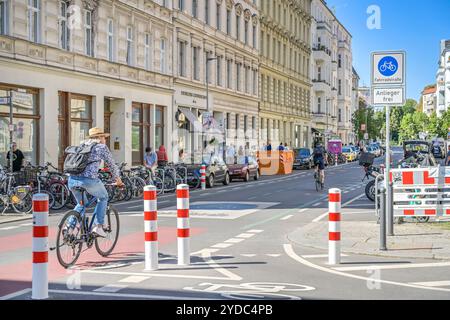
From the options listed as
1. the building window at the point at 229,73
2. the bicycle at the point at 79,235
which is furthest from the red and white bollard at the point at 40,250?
the building window at the point at 229,73

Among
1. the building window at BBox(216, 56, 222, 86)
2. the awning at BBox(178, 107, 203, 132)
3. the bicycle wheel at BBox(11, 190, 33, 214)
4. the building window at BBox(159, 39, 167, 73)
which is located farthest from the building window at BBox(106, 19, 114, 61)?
the building window at BBox(216, 56, 222, 86)

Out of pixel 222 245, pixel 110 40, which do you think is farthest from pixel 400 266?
pixel 110 40

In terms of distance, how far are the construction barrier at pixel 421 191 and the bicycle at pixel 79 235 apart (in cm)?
619

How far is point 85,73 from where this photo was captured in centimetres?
2959

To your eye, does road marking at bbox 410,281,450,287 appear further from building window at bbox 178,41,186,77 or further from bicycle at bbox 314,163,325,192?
building window at bbox 178,41,186,77

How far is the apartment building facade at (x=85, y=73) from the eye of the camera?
25.4m

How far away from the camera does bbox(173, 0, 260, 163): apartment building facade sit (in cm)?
4172

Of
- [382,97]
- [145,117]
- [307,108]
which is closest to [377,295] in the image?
[382,97]

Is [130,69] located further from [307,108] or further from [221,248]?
[307,108]

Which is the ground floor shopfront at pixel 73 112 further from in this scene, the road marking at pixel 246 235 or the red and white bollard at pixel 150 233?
the red and white bollard at pixel 150 233

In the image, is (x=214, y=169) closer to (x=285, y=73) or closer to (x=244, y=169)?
(x=244, y=169)

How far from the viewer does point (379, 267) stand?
920 centimetres

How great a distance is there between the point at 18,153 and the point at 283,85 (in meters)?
46.8

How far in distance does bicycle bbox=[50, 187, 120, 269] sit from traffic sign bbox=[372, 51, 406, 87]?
4.95 metres
